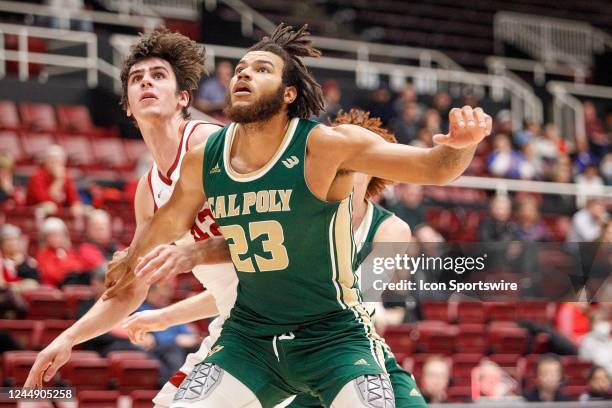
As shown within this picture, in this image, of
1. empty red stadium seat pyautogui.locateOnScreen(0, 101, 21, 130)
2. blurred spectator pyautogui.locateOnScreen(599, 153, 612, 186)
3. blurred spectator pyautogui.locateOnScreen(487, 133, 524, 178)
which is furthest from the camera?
blurred spectator pyautogui.locateOnScreen(599, 153, 612, 186)

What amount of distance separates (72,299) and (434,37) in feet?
41.3

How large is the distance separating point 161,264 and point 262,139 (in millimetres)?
670

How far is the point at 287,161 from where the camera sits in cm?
438

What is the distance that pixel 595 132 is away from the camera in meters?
17.4

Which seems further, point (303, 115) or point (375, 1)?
point (375, 1)

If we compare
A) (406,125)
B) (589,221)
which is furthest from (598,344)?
(406,125)

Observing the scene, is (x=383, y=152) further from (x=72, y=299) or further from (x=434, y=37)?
(x=434, y=37)

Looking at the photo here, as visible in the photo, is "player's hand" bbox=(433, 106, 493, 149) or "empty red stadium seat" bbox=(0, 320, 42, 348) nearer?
"player's hand" bbox=(433, 106, 493, 149)

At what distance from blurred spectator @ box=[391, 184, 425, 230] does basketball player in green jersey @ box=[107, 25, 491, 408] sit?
6.39 metres

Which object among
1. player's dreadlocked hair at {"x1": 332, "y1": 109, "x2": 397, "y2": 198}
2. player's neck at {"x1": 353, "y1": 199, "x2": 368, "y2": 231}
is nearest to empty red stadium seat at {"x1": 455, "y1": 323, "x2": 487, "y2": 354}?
player's dreadlocked hair at {"x1": 332, "y1": 109, "x2": 397, "y2": 198}

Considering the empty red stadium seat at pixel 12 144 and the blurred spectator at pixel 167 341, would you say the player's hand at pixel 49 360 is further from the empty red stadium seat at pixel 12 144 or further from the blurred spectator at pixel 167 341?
the empty red stadium seat at pixel 12 144

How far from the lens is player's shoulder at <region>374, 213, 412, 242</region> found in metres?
5.45

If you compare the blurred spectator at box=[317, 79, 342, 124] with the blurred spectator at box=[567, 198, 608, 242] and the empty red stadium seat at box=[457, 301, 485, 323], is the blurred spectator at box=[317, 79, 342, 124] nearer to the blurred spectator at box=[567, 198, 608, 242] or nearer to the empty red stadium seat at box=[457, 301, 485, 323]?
the empty red stadium seat at box=[457, 301, 485, 323]

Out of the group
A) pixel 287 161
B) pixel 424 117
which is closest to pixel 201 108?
pixel 424 117
